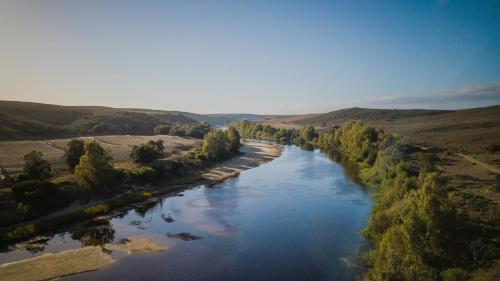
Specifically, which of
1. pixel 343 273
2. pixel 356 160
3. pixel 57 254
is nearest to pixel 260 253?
pixel 343 273

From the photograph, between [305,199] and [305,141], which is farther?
[305,141]

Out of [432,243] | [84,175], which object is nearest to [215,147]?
[84,175]

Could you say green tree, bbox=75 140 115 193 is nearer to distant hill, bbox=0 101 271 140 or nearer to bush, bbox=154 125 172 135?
distant hill, bbox=0 101 271 140

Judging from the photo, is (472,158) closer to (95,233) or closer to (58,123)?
(95,233)

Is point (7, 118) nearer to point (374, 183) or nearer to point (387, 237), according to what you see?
point (374, 183)

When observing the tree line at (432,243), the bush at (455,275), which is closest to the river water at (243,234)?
the tree line at (432,243)

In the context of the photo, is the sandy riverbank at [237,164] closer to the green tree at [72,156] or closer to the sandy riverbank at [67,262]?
the green tree at [72,156]
